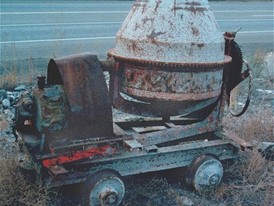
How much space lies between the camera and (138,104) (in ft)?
13.9

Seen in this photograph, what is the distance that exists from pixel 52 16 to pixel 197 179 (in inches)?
428

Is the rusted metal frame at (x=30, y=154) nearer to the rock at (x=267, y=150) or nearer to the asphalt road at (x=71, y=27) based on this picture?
the rock at (x=267, y=150)

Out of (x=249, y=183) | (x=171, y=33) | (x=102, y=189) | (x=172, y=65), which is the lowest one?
(x=249, y=183)

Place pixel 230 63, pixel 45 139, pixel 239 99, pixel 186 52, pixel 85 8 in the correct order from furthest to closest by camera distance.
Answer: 1. pixel 85 8
2. pixel 239 99
3. pixel 230 63
4. pixel 186 52
5. pixel 45 139

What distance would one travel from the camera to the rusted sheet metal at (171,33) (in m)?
3.83

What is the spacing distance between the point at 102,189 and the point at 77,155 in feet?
1.11

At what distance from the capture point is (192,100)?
157 inches

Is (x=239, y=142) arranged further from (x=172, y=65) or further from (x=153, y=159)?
(x=172, y=65)

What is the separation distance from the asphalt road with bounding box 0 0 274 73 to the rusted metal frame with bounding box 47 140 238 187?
4.57 metres

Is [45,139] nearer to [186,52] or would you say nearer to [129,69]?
[129,69]

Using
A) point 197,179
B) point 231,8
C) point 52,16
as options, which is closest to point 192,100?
point 197,179

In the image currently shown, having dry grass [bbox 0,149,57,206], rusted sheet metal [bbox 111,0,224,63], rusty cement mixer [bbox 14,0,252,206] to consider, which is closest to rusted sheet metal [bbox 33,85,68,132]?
rusty cement mixer [bbox 14,0,252,206]

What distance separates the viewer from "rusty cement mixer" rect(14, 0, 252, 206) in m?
3.45

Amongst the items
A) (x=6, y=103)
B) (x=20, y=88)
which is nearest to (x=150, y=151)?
(x=6, y=103)
